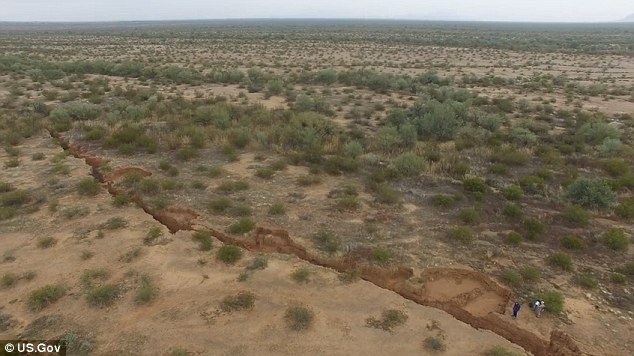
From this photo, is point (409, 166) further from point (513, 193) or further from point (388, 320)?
point (388, 320)

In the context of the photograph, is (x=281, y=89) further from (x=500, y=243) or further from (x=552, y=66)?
(x=552, y=66)

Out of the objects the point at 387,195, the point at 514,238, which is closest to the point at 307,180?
the point at 387,195

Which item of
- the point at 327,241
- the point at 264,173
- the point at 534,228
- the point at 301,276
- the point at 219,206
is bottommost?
the point at 301,276

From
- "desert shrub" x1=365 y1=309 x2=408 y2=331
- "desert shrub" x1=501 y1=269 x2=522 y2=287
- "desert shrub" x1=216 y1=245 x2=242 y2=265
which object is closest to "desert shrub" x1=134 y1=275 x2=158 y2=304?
"desert shrub" x1=216 y1=245 x2=242 y2=265

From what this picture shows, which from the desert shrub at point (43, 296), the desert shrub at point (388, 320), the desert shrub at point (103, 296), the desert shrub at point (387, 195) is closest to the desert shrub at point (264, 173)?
the desert shrub at point (387, 195)

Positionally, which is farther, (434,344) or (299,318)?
(299,318)

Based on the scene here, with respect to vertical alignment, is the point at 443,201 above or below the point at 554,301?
above

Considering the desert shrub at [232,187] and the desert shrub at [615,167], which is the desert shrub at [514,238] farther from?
the desert shrub at [232,187]
